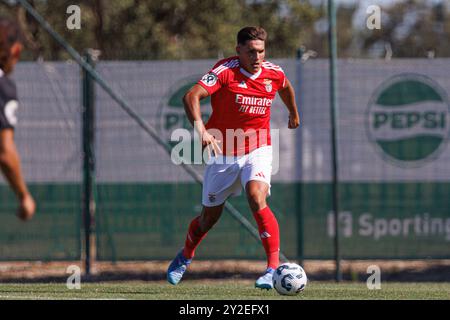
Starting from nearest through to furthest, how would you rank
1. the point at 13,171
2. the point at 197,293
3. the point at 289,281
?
the point at 13,171 → the point at 289,281 → the point at 197,293

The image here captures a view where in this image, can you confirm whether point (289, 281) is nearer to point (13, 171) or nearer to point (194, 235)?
point (194, 235)

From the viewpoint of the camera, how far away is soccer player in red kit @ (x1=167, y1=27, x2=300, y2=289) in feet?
35.2

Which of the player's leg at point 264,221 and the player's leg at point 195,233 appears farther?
the player's leg at point 195,233

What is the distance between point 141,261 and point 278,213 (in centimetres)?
188

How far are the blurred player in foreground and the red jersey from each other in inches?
124

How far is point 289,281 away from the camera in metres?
10.3

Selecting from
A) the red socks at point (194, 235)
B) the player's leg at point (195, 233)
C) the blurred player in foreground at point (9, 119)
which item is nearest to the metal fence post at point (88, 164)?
the player's leg at point (195, 233)

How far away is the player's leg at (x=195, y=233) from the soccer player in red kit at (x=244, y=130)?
0.01 m

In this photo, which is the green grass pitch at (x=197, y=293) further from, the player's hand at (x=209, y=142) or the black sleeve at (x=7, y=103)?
the black sleeve at (x=7, y=103)

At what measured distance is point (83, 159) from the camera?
14.9 m

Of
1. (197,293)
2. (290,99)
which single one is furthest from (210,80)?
(197,293)

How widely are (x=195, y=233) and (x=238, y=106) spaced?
1.35 m

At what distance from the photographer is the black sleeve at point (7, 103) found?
25.6ft
